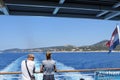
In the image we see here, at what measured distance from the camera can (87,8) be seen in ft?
13.0

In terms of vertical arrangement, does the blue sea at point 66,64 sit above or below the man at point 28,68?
above

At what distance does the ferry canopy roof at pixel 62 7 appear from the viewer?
12.4 feet

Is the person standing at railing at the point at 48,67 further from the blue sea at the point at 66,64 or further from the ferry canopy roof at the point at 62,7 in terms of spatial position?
the ferry canopy roof at the point at 62,7

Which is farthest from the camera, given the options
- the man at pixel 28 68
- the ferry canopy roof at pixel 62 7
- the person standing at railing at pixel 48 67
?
the person standing at railing at pixel 48 67

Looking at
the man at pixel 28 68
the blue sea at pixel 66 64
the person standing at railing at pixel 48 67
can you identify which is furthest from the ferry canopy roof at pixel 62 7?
the blue sea at pixel 66 64

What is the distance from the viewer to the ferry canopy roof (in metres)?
3.79

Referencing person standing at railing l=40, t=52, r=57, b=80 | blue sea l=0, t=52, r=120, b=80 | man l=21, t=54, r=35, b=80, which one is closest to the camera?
man l=21, t=54, r=35, b=80

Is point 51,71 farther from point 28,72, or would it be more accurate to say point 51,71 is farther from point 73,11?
point 73,11

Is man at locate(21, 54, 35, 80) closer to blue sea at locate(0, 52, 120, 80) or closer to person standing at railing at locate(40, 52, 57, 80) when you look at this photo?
person standing at railing at locate(40, 52, 57, 80)

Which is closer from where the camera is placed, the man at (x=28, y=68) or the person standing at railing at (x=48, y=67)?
the man at (x=28, y=68)

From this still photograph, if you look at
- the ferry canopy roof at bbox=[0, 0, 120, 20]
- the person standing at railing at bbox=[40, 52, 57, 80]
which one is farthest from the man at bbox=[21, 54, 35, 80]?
the ferry canopy roof at bbox=[0, 0, 120, 20]

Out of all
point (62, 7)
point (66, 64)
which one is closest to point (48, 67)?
point (62, 7)

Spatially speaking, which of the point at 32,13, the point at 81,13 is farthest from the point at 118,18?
the point at 32,13

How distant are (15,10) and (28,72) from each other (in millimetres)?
1518
